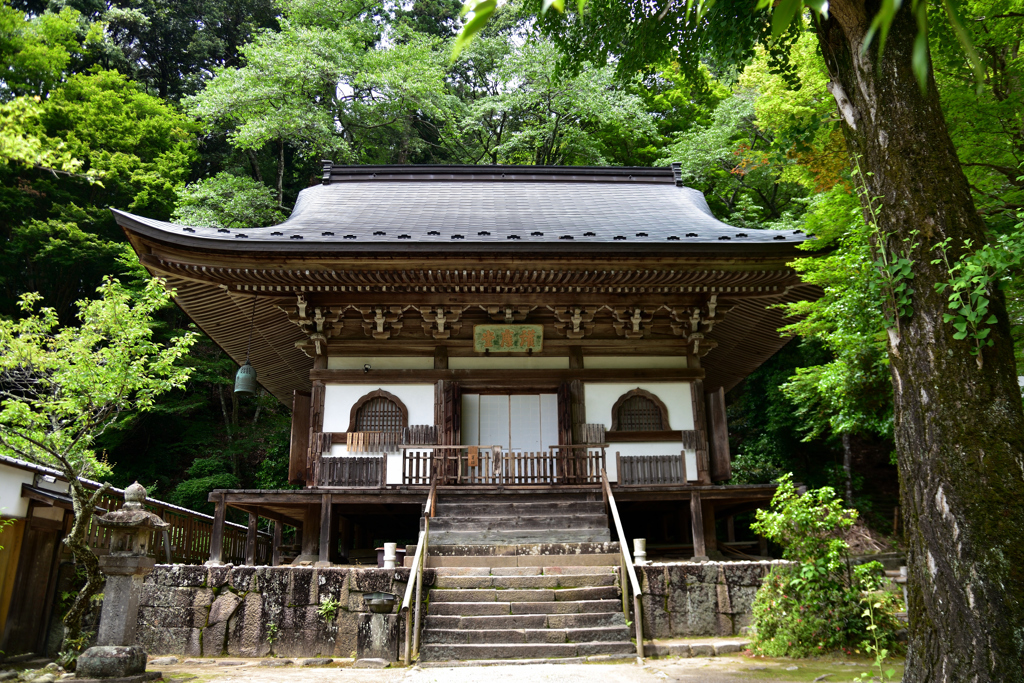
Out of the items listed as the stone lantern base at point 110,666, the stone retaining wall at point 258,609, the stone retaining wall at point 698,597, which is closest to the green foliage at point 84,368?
the stone retaining wall at point 258,609

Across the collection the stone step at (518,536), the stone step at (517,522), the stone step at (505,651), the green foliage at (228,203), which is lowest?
the stone step at (505,651)

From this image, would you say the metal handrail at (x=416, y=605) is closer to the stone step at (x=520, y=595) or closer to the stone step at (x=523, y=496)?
the stone step at (x=520, y=595)

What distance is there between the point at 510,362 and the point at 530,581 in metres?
4.69

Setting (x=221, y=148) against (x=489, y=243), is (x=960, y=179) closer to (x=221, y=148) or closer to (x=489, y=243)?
(x=489, y=243)

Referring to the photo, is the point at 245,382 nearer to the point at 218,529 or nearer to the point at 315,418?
the point at 315,418

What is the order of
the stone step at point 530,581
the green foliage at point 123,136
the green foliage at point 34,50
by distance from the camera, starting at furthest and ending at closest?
1. the green foliage at point 123,136
2. the green foliage at point 34,50
3. the stone step at point 530,581

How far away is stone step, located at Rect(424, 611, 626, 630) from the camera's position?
7707 millimetres

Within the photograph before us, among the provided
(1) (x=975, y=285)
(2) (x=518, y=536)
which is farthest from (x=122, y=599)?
(1) (x=975, y=285)

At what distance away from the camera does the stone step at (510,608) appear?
7.94m

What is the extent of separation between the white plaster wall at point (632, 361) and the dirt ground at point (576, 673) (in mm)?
5878

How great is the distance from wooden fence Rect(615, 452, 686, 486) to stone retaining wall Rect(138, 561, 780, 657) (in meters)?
2.90

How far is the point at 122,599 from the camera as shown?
21.8ft

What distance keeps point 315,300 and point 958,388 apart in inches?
391

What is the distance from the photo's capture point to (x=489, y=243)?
10.5 meters
